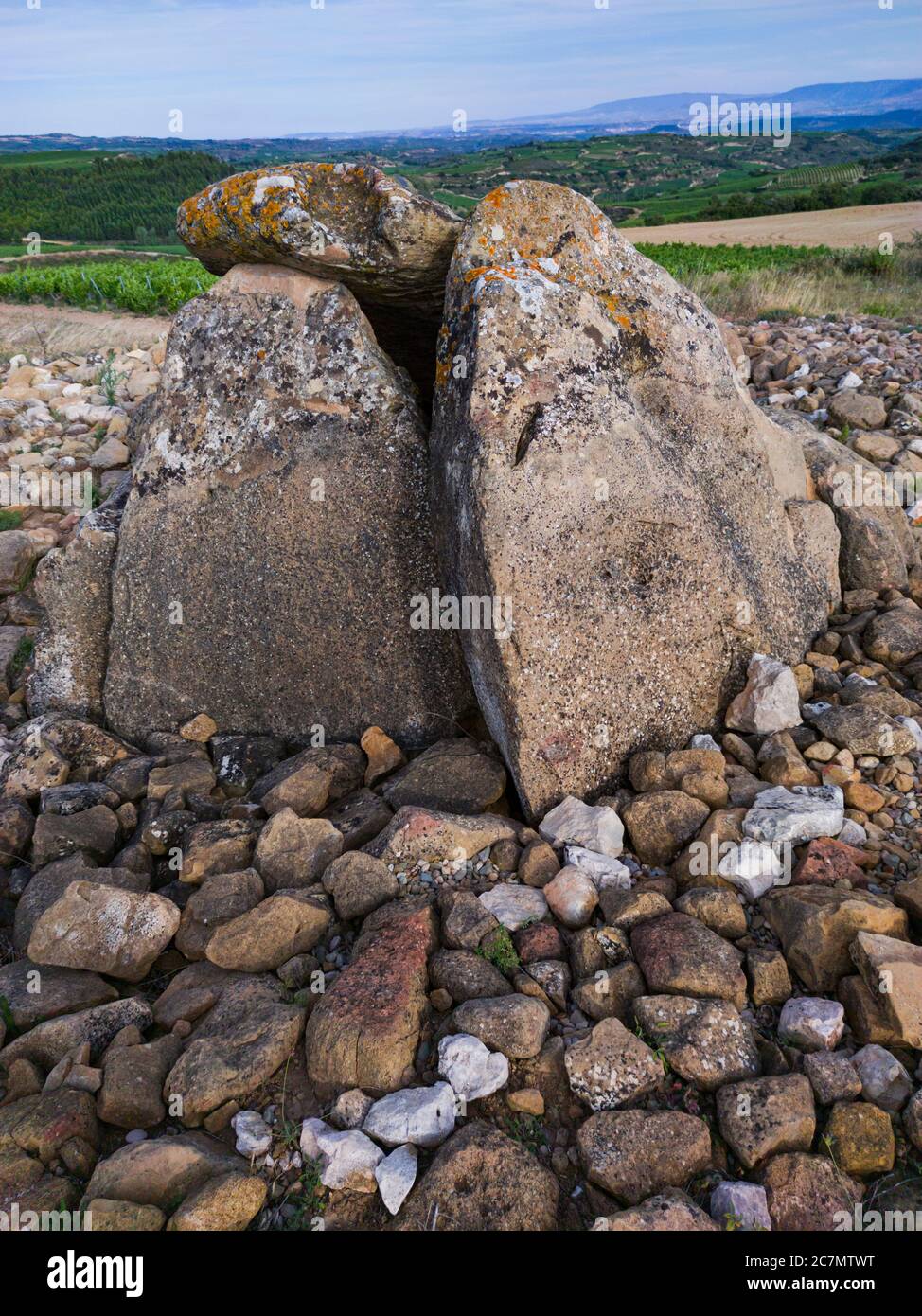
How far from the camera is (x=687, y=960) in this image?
3504mm

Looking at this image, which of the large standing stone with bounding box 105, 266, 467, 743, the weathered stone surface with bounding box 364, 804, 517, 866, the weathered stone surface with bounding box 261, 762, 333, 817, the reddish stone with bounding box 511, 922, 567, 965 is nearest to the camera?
the reddish stone with bounding box 511, 922, 567, 965

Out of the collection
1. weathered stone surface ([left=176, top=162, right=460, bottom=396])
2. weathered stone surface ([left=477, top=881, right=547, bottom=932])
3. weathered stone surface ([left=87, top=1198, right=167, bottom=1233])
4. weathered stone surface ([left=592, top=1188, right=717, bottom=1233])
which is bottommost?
weathered stone surface ([left=87, top=1198, right=167, bottom=1233])

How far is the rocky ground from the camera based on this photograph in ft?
9.63

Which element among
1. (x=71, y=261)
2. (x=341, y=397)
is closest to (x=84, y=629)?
(x=341, y=397)

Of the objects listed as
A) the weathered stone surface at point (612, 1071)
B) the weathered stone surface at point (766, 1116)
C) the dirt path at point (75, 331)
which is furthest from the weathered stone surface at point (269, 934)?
the dirt path at point (75, 331)

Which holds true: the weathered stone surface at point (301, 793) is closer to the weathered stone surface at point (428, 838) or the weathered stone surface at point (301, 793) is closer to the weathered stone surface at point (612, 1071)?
the weathered stone surface at point (428, 838)

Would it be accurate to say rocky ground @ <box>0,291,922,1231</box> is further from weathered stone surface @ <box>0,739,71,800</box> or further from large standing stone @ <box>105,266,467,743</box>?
large standing stone @ <box>105,266,467,743</box>

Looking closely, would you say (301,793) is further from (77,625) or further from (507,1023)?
(77,625)

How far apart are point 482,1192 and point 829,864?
203 centimetres

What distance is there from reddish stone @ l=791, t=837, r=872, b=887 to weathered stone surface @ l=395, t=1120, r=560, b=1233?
1705mm

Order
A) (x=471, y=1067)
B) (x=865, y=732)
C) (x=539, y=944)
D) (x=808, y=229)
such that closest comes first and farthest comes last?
(x=471, y=1067), (x=539, y=944), (x=865, y=732), (x=808, y=229)

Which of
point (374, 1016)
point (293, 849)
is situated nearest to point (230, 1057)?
point (374, 1016)

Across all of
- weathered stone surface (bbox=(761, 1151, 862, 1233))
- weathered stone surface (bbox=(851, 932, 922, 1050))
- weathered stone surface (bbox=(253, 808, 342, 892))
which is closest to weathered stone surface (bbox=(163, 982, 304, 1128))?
weathered stone surface (bbox=(253, 808, 342, 892))

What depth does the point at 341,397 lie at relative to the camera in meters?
5.48
